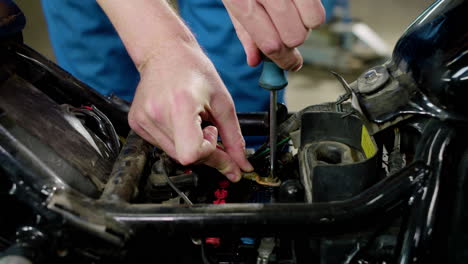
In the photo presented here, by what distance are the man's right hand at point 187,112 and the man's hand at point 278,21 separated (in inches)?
4.4

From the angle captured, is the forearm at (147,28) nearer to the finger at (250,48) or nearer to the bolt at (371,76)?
the finger at (250,48)

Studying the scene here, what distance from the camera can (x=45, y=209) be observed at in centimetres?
54

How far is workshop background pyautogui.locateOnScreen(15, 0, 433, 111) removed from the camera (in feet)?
7.74

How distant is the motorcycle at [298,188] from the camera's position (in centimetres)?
56

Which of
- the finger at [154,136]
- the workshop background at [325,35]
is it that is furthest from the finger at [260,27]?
the workshop background at [325,35]

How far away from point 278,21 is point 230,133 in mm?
211

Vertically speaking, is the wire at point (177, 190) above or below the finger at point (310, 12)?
below

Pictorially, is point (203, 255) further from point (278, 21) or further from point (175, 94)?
point (278, 21)

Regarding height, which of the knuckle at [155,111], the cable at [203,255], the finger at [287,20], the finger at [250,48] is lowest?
the cable at [203,255]

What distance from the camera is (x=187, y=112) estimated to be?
668mm

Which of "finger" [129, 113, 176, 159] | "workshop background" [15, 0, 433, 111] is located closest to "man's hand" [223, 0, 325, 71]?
"finger" [129, 113, 176, 159]

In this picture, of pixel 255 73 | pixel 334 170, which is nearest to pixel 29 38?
pixel 255 73

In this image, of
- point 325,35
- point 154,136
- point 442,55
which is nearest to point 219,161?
point 154,136

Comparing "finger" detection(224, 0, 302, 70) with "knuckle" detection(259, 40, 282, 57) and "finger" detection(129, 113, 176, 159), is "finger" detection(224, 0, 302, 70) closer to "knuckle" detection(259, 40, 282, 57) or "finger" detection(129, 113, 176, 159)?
"knuckle" detection(259, 40, 282, 57)
